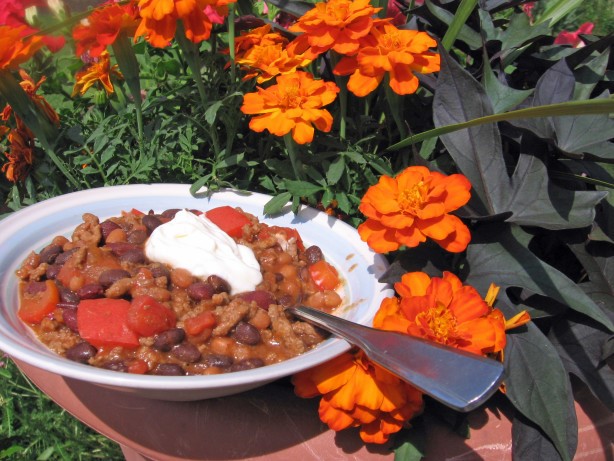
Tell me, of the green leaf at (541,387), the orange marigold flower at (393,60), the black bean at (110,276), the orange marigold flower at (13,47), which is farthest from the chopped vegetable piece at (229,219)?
the green leaf at (541,387)

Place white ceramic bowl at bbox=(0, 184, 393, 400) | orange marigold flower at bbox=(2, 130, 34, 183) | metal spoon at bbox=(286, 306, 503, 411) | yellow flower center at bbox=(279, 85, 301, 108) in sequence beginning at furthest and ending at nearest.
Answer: orange marigold flower at bbox=(2, 130, 34, 183), yellow flower center at bbox=(279, 85, 301, 108), white ceramic bowl at bbox=(0, 184, 393, 400), metal spoon at bbox=(286, 306, 503, 411)

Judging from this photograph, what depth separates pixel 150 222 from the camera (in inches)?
51.6

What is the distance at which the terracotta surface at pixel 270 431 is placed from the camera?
1.08m

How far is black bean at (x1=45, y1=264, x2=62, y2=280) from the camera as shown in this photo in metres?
1.20

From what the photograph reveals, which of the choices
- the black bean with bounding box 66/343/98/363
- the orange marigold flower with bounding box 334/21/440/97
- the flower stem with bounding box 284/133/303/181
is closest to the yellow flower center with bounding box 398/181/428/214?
the orange marigold flower with bounding box 334/21/440/97

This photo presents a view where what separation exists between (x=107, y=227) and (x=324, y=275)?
0.44m

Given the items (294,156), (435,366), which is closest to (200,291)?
(294,156)

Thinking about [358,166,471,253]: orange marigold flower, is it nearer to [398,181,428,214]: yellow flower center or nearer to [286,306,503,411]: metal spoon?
[398,181,428,214]: yellow flower center

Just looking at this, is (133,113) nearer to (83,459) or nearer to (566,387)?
(83,459)

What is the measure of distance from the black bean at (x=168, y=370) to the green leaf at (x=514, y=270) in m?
0.52

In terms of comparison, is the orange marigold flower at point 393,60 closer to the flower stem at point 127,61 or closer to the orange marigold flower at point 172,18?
the orange marigold flower at point 172,18

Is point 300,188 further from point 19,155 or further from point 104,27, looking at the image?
point 19,155

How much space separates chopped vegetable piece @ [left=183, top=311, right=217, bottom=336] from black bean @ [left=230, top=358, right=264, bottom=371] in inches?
3.3

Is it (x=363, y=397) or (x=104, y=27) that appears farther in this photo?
(x=104, y=27)
